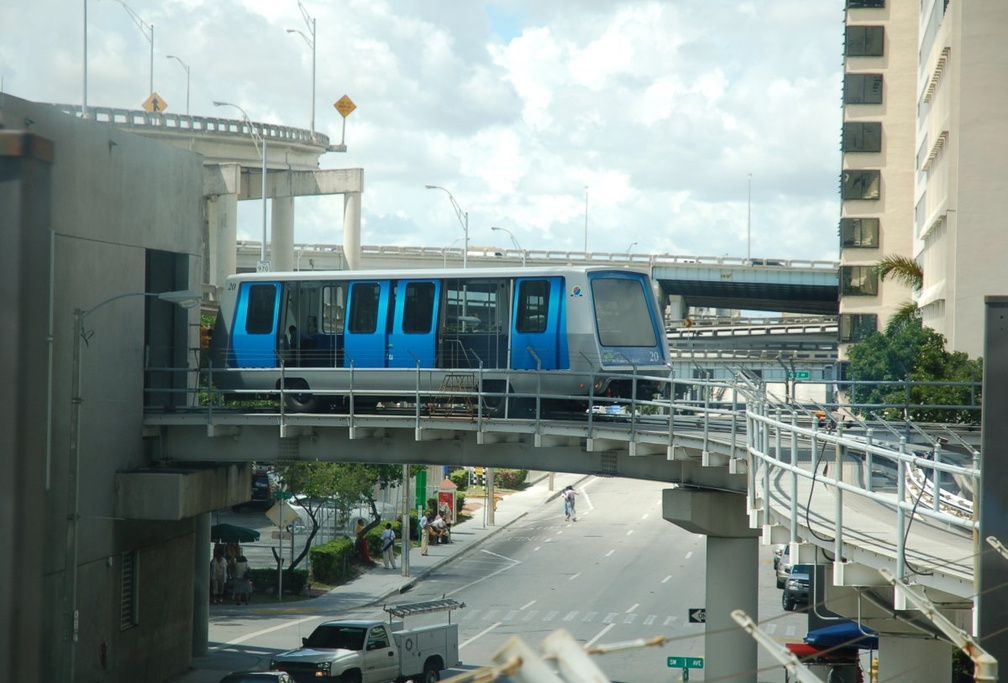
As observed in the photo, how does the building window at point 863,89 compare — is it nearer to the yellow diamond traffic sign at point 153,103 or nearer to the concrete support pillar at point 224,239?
the concrete support pillar at point 224,239

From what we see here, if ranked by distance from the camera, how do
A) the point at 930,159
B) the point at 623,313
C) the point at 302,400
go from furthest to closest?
the point at 930,159 → the point at 302,400 → the point at 623,313

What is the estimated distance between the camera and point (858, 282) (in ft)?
248

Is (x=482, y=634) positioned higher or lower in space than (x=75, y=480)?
lower

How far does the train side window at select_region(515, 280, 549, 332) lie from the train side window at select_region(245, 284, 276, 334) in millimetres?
5768

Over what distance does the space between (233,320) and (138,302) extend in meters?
3.25

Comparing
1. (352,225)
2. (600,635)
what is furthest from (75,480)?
(352,225)

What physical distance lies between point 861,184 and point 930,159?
25.1 meters

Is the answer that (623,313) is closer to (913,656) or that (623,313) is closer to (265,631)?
(913,656)

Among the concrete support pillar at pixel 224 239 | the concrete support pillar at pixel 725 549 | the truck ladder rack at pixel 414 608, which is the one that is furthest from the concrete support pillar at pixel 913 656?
the concrete support pillar at pixel 224 239

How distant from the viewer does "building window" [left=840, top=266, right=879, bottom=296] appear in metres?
75.4

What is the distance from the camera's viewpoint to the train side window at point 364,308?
2852cm

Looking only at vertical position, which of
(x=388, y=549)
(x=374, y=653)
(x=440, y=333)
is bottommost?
(x=388, y=549)

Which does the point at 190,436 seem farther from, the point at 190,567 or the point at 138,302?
the point at 190,567

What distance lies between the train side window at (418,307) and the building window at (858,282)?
52.0 m
